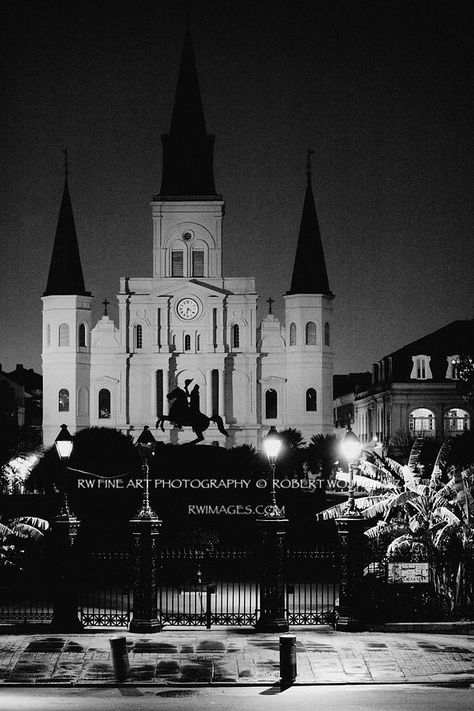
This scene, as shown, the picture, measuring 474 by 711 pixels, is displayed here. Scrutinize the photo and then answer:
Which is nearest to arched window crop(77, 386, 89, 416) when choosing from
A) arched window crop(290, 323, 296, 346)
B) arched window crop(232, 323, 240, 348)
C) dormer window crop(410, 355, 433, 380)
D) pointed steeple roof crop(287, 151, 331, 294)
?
arched window crop(232, 323, 240, 348)

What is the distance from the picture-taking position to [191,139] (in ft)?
349

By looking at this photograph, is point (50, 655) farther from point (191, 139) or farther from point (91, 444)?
point (191, 139)

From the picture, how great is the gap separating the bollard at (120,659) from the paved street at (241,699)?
35 centimetres

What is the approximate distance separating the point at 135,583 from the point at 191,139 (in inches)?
3466

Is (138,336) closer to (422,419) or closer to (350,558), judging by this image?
(422,419)

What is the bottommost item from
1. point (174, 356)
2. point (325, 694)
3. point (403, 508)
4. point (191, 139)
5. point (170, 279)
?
point (325, 694)

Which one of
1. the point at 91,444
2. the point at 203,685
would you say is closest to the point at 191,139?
the point at 91,444

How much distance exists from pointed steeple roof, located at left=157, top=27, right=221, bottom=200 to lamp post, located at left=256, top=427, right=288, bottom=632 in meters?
84.5

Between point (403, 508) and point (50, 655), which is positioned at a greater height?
point (403, 508)

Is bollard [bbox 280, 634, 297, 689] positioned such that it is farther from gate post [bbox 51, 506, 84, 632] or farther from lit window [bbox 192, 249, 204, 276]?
lit window [bbox 192, 249, 204, 276]

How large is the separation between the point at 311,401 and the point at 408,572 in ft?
259

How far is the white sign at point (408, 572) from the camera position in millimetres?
21797

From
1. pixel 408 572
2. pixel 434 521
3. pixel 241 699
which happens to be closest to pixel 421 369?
pixel 434 521

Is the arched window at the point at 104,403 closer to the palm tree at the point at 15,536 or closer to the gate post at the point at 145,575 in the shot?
the palm tree at the point at 15,536
